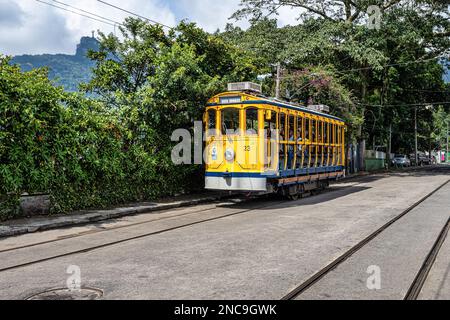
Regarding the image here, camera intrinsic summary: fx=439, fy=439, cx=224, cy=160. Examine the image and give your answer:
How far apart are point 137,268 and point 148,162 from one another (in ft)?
27.6

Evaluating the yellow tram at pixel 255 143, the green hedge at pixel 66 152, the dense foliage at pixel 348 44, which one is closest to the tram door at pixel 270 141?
the yellow tram at pixel 255 143

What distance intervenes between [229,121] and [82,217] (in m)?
6.03

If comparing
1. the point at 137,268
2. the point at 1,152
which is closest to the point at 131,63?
the point at 1,152

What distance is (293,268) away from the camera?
20.6ft

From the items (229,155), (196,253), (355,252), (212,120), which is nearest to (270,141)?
(229,155)

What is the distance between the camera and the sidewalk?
9511 millimetres

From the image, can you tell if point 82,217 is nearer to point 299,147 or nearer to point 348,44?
point 299,147

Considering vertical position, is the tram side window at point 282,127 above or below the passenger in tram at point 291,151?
above

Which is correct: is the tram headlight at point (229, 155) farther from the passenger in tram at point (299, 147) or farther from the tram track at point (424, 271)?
the tram track at point (424, 271)

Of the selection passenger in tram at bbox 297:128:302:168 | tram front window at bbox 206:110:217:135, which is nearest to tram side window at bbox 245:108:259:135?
tram front window at bbox 206:110:217:135

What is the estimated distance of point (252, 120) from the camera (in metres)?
14.0

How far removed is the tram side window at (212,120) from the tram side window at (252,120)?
136 centimetres

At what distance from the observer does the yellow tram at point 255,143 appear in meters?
13.8
